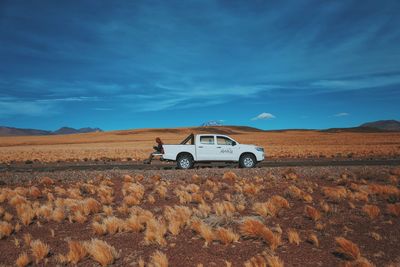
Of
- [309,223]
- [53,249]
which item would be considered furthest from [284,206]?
[53,249]

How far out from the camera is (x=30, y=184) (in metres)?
15.3

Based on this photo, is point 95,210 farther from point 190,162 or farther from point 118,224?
point 190,162

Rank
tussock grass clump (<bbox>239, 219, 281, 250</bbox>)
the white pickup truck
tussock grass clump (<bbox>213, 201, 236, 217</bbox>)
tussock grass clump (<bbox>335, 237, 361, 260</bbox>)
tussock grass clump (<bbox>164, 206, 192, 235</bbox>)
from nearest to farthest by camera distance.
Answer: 1. tussock grass clump (<bbox>335, 237, 361, 260</bbox>)
2. tussock grass clump (<bbox>239, 219, 281, 250</bbox>)
3. tussock grass clump (<bbox>164, 206, 192, 235</bbox>)
4. tussock grass clump (<bbox>213, 201, 236, 217</bbox>)
5. the white pickup truck

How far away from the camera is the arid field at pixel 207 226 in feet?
21.9

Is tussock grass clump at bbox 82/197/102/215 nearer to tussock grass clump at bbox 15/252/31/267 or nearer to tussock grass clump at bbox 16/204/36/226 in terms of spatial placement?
tussock grass clump at bbox 16/204/36/226

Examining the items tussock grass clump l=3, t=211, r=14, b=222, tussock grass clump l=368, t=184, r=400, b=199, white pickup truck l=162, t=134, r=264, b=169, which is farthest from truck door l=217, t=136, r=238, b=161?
tussock grass clump l=3, t=211, r=14, b=222

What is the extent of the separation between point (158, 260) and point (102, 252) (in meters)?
1.14

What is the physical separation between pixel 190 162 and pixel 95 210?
1008 cm

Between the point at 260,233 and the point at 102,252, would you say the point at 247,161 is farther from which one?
the point at 102,252

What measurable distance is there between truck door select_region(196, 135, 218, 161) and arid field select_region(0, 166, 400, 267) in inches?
233

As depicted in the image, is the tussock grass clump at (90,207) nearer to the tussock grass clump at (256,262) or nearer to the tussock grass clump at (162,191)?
the tussock grass clump at (162,191)

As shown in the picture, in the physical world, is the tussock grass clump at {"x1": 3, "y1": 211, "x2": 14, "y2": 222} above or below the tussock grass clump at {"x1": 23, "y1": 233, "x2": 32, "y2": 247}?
above

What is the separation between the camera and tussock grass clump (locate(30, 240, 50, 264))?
6.86 metres

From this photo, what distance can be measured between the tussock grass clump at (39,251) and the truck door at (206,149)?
528 inches
